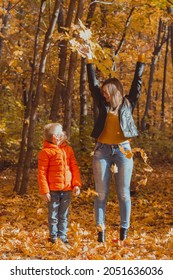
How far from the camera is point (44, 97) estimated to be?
2938cm

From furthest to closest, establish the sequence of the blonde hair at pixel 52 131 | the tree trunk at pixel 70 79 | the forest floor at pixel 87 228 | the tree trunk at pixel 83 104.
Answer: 1. the tree trunk at pixel 83 104
2. the tree trunk at pixel 70 79
3. the blonde hair at pixel 52 131
4. the forest floor at pixel 87 228

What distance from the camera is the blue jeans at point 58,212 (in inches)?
221

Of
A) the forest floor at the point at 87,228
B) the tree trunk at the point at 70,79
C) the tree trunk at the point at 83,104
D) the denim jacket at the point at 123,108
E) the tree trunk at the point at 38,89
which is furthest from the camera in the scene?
the tree trunk at the point at 83,104

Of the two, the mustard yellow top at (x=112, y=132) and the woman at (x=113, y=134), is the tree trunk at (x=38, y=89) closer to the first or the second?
the woman at (x=113, y=134)

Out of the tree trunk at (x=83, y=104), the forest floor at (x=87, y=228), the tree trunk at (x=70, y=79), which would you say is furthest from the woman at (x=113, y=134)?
the tree trunk at (x=83, y=104)

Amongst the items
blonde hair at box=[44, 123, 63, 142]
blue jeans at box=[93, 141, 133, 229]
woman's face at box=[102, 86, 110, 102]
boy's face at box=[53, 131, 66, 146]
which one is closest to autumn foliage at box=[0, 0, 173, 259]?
blue jeans at box=[93, 141, 133, 229]

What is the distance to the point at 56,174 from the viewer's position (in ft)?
17.9

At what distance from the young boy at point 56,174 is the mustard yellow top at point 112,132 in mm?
550

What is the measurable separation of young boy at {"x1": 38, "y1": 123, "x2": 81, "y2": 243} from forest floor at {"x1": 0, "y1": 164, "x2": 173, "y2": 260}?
299 mm

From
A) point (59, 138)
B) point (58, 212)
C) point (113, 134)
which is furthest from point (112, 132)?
point (58, 212)

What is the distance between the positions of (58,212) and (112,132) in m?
1.26

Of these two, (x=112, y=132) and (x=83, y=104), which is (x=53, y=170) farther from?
(x=83, y=104)

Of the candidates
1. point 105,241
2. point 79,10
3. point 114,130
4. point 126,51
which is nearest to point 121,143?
point 114,130
